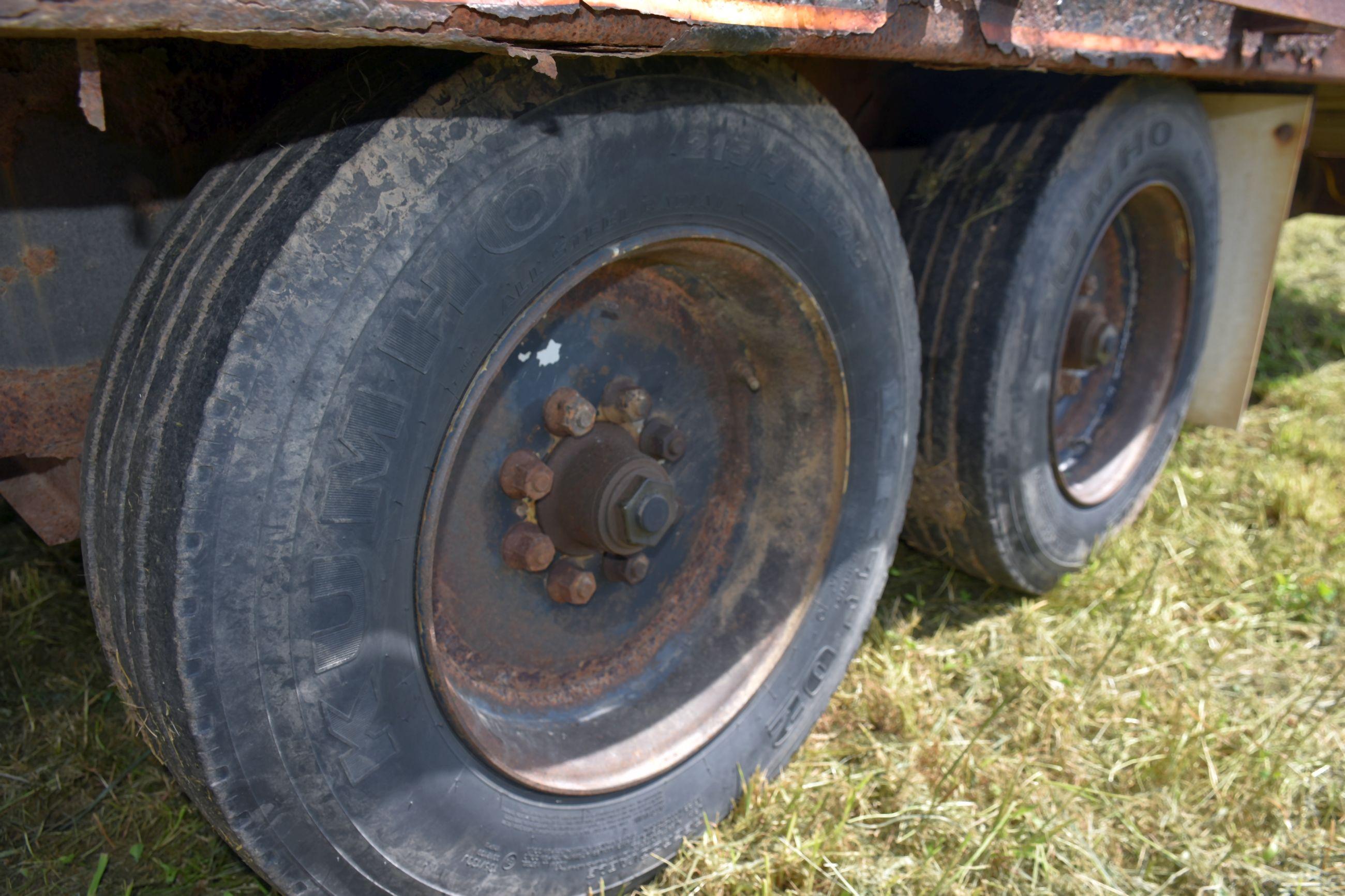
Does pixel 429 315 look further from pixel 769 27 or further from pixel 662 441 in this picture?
pixel 662 441

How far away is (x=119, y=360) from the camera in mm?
1159

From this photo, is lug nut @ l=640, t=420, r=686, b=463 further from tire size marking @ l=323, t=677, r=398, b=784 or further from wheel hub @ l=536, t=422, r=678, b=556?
tire size marking @ l=323, t=677, r=398, b=784

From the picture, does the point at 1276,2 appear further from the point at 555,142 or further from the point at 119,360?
the point at 119,360

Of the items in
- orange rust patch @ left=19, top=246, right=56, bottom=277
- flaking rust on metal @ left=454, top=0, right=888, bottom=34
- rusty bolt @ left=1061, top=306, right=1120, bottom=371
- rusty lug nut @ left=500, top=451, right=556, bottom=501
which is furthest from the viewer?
rusty bolt @ left=1061, top=306, right=1120, bottom=371

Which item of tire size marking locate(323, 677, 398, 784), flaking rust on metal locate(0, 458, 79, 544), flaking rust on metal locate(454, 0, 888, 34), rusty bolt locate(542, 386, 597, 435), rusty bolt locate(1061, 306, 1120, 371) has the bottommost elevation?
flaking rust on metal locate(0, 458, 79, 544)

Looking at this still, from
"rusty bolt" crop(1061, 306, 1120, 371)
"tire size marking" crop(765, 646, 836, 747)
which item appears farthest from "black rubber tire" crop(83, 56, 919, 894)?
"rusty bolt" crop(1061, 306, 1120, 371)

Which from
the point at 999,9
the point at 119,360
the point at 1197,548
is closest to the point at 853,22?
the point at 999,9

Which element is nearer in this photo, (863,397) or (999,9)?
(999,9)

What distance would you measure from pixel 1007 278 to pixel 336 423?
1.51 metres

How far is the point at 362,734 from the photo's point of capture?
1.18 m

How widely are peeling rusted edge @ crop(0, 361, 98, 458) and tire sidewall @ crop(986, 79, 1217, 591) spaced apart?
1.68 m

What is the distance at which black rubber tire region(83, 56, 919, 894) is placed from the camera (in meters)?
1.03

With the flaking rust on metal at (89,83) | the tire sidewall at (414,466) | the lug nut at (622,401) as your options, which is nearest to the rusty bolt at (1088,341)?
the tire sidewall at (414,466)

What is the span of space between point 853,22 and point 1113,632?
1778mm
